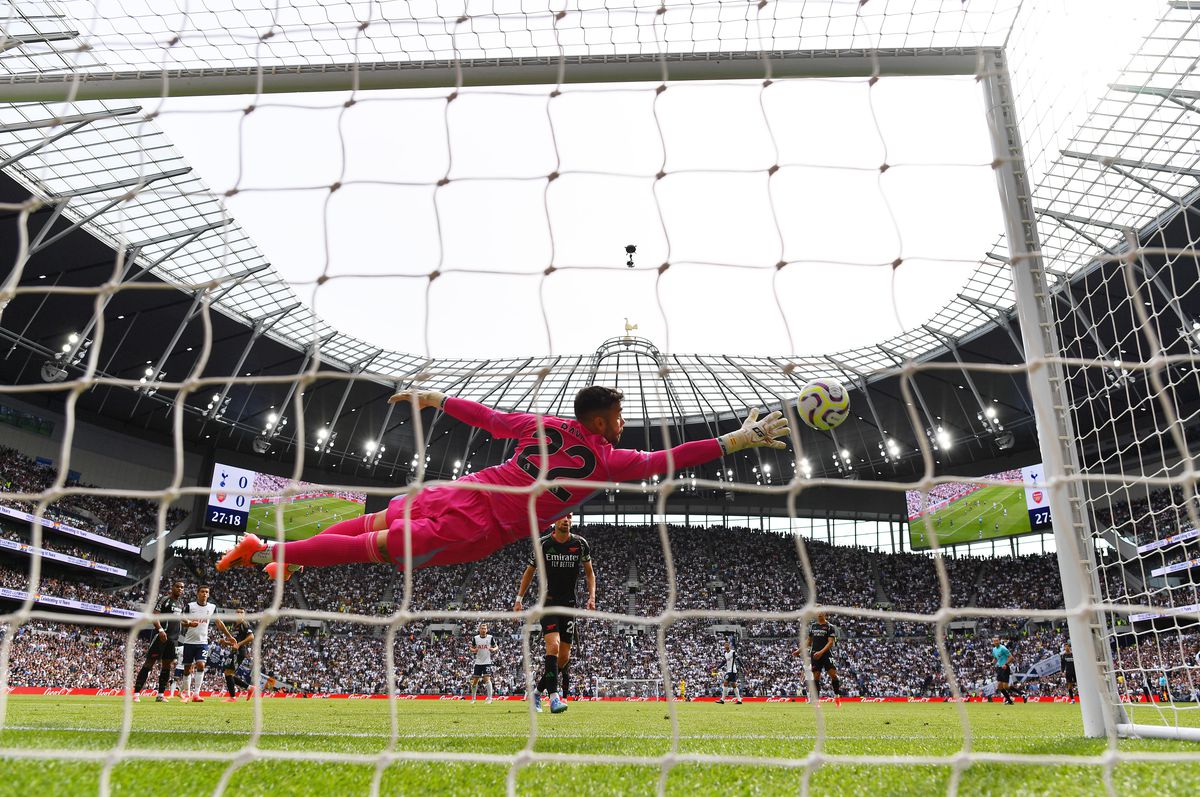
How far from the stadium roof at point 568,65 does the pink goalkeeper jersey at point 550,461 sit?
1.19ft

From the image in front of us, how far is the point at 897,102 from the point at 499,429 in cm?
426

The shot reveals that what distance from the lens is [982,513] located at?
3050cm

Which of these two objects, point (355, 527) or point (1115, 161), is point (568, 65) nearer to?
point (1115, 161)

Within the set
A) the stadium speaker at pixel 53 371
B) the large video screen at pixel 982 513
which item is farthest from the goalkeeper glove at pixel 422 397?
the large video screen at pixel 982 513

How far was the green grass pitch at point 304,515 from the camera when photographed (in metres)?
31.5

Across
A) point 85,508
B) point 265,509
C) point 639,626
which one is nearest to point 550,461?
point 639,626

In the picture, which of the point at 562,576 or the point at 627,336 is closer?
the point at 562,576

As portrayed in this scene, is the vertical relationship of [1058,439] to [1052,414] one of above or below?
below

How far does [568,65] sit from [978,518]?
31.1 m

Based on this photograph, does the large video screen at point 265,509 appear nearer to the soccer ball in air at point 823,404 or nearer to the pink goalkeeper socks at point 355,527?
the pink goalkeeper socks at point 355,527

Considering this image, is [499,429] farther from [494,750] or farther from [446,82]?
[446,82]

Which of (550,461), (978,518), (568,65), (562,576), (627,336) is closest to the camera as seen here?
(550,461)

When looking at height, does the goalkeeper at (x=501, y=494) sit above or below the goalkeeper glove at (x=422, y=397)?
below

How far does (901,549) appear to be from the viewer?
39094 mm
